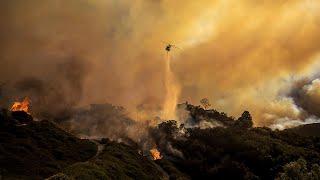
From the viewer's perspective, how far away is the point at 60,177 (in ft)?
586
